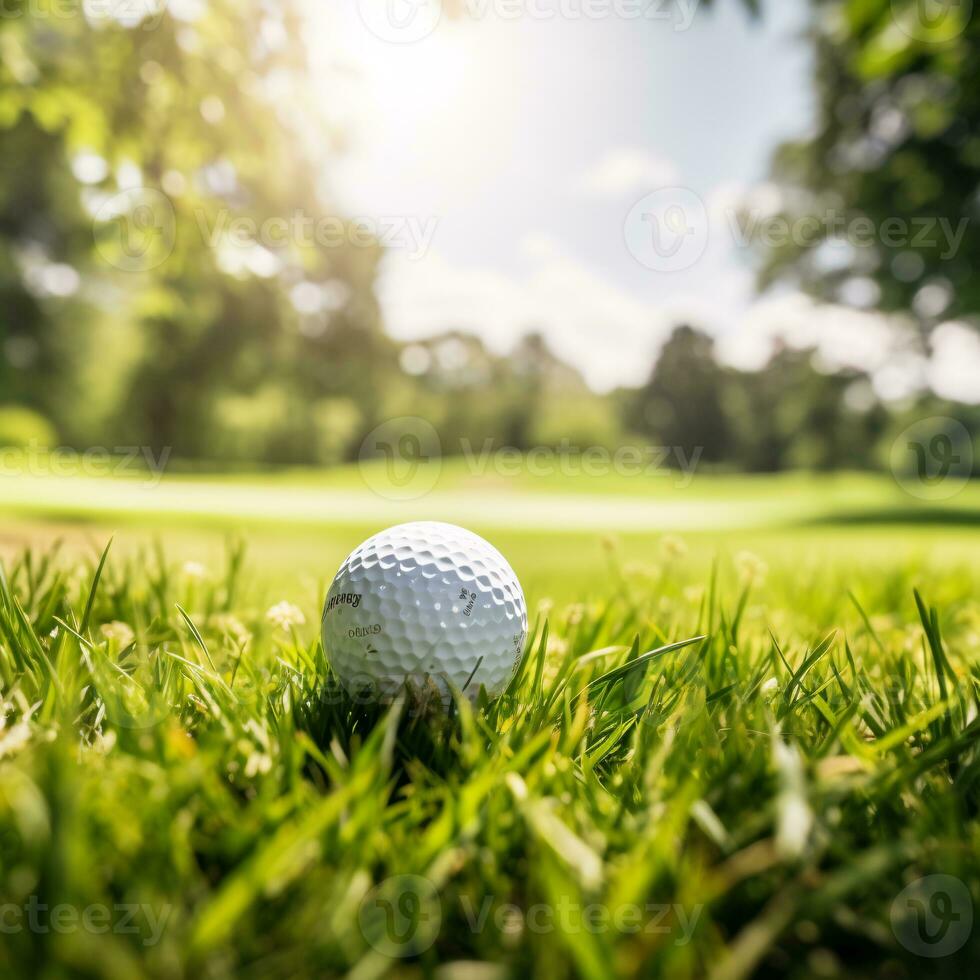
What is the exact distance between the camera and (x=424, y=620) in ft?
5.65

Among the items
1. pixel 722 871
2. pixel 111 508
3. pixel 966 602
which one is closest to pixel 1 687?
pixel 722 871

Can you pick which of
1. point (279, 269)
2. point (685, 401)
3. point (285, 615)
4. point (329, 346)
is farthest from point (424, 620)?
point (685, 401)

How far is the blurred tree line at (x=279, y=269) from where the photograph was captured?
6.51 meters

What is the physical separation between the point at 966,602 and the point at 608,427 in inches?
1672

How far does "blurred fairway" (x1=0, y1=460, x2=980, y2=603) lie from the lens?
4547 mm

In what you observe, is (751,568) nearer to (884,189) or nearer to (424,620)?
(424,620)

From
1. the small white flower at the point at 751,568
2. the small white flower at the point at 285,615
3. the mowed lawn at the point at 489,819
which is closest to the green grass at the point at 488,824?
the mowed lawn at the point at 489,819

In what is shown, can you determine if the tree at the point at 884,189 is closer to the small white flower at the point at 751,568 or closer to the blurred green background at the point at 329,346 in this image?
the blurred green background at the point at 329,346

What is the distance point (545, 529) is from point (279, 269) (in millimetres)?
10645

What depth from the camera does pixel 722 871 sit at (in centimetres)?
108

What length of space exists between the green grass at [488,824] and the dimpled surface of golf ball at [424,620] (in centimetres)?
8

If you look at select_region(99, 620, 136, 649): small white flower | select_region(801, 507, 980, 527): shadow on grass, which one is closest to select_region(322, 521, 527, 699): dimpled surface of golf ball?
select_region(99, 620, 136, 649): small white flower

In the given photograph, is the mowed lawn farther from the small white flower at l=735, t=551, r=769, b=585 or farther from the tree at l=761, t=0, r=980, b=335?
the tree at l=761, t=0, r=980, b=335

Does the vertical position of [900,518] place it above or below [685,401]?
below
